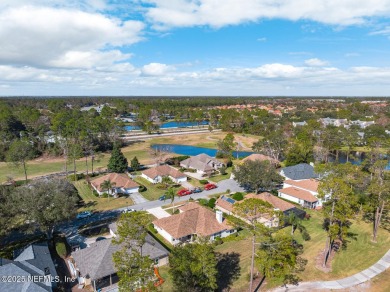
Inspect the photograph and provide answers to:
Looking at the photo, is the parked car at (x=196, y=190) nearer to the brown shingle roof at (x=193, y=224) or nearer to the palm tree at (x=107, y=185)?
the brown shingle roof at (x=193, y=224)

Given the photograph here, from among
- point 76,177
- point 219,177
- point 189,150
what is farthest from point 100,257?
point 189,150

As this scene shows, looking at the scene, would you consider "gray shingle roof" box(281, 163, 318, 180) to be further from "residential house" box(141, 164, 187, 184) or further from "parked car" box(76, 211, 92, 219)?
"parked car" box(76, 211, 92, 219)

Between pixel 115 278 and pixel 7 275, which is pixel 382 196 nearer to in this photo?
pixel 115 278

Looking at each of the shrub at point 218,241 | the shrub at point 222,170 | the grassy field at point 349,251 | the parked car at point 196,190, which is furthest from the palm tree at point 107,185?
the grassy field at point 349,251

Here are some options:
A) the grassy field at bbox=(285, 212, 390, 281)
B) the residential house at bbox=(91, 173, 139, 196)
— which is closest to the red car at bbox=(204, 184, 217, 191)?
the residential house at bbox=(91, 173, 139, 196)

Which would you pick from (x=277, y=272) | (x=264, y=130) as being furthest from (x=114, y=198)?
(x=264, y=130)

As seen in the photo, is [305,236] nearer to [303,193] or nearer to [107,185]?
[303,193]

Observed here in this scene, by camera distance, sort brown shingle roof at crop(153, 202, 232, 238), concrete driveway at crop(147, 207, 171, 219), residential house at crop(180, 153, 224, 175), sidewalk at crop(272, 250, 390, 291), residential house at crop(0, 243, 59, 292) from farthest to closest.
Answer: residential house at crop(180, 153, 224, 175) → concrete driveway at crop(147, 207, 171, 219) → brown shingle roof at crop(153, 202, 232, 238) → sidewalk at crop(272, 250, 390, 291) → residential house at crop(0, 243, 59, 292)
